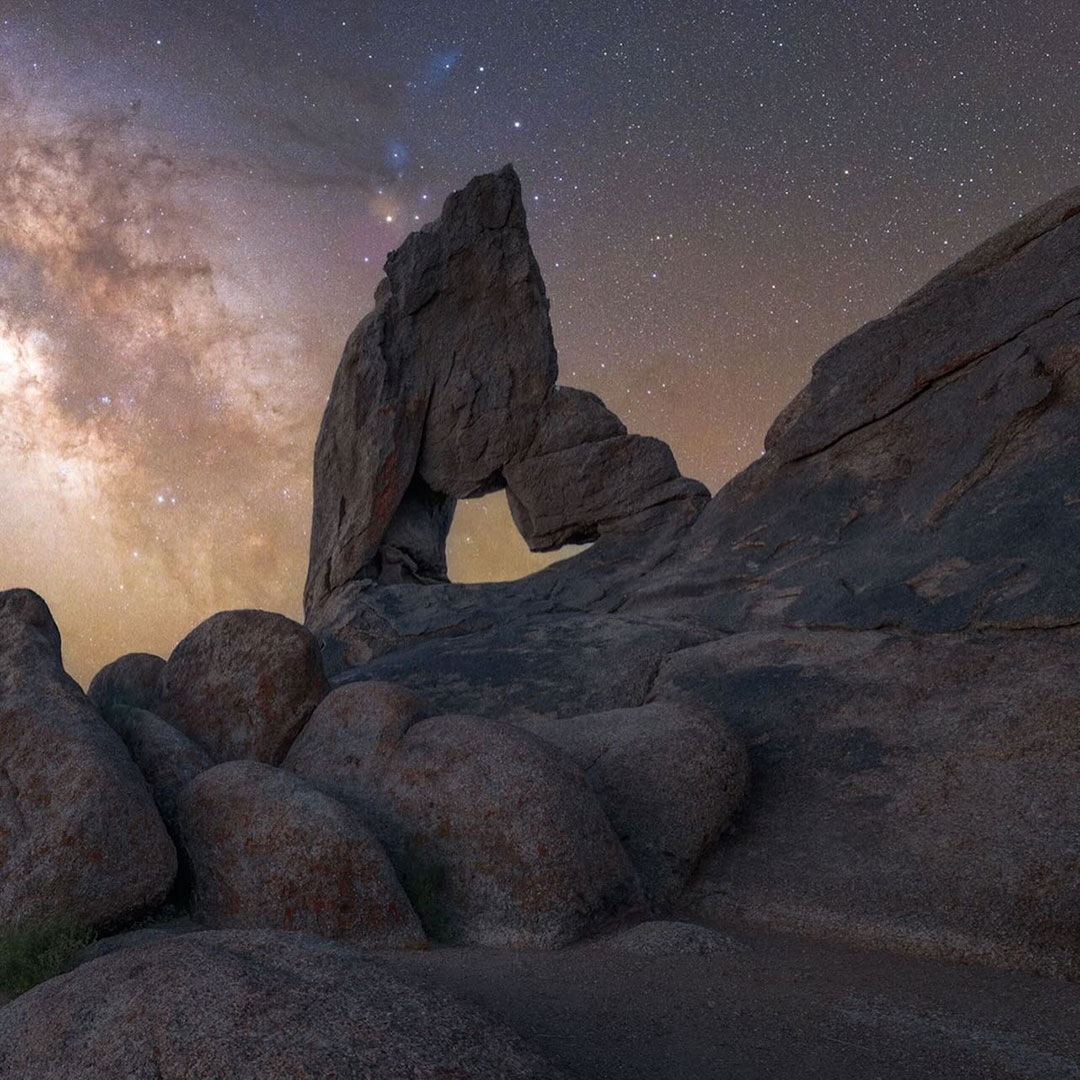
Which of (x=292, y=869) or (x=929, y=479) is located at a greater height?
(x=929, y=479)

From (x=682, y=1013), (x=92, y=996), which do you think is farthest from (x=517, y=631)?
(x=92, y=996)

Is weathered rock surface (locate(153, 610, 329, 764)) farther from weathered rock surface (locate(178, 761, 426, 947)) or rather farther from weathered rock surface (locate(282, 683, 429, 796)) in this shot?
weathered rock surface (locate(178, 761, 426, 947))

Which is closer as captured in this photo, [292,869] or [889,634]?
[292,869]

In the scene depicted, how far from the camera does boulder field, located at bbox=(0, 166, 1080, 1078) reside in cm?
450

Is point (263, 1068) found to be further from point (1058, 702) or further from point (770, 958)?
point (1058, 702)

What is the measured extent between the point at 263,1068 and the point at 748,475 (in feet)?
44.7

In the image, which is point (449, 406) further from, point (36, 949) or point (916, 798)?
point (36, 949)

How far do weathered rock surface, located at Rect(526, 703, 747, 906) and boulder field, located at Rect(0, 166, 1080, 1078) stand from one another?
3 centimetres

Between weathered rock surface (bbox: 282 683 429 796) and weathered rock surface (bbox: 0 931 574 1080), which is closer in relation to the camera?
weathered rock surface (bbox: 0 931 574 1080)

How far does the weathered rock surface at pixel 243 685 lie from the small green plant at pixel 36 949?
333 centimetres

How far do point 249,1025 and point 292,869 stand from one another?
11.2ft

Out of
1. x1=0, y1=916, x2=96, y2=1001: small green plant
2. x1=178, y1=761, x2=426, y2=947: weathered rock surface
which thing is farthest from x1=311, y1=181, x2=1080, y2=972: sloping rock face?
x1=0, y1=916, x2=96, y2=1001: small green plant

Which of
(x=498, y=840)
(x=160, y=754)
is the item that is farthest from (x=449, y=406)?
(x=498, y=840)

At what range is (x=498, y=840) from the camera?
23.7 feet
